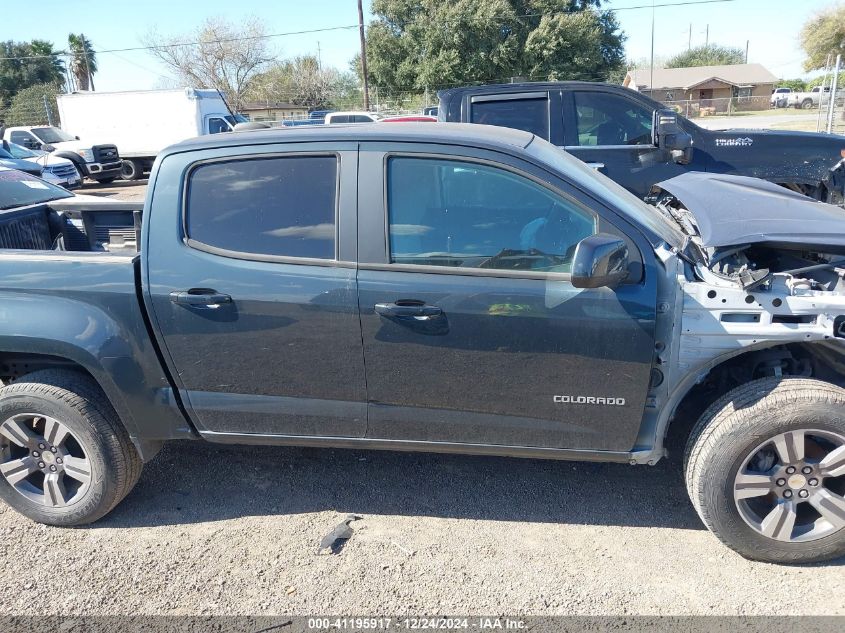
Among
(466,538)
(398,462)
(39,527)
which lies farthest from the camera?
(398,462)

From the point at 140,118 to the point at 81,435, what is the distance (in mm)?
20737

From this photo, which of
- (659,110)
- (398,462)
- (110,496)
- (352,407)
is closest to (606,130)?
(659,110)

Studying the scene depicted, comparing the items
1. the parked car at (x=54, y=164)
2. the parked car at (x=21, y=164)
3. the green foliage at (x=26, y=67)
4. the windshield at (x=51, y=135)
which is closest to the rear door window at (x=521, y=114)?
the parked car at (x=21, y=164)

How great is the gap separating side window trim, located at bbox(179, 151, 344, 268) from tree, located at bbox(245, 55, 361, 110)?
45.7 m

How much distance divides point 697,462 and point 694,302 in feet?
2.25

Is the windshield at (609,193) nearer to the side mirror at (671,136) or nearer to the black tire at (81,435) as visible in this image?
the black tire at (81,435)

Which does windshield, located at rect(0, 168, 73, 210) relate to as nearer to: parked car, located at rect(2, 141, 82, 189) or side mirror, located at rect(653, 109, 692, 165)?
side mirror, located at rect(653, 109, 692, 165)

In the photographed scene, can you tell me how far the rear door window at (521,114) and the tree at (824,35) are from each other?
1435 inches

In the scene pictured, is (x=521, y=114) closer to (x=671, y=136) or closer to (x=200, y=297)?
(x=671, y=136)

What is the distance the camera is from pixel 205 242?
2.89 m

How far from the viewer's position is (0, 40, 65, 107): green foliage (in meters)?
46.2

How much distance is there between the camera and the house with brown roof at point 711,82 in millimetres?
61688

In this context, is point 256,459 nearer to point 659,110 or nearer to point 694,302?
point 694,302

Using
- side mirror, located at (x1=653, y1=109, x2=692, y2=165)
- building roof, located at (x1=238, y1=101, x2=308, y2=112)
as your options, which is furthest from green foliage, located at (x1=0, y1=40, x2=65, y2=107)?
side mirror, located at (x1=653, y1=109, x2=692, y2=165)
